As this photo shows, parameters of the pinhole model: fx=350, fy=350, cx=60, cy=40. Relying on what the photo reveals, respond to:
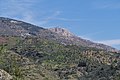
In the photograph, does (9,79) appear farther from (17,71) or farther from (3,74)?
(17,71)

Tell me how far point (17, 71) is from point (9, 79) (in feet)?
143

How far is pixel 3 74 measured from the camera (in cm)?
11706

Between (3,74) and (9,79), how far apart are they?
115 inches

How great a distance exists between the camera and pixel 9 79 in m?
118

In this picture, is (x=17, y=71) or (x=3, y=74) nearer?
(x=3, y=74)

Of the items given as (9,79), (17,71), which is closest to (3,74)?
(9,79)

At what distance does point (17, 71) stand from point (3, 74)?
45.0m

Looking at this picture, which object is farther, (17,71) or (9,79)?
(17,71)

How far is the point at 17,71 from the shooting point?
162000 millimetres
